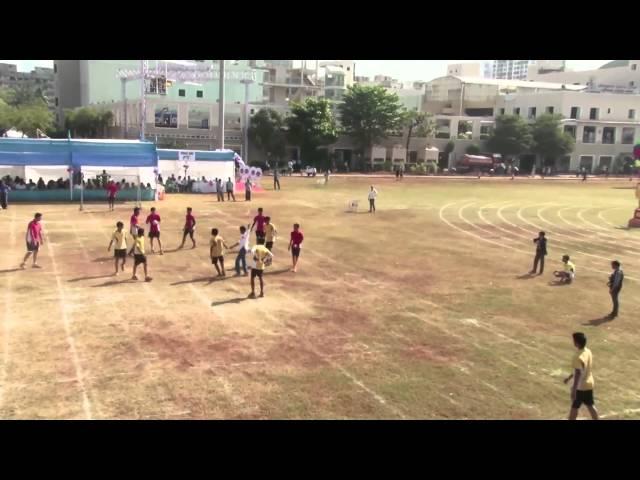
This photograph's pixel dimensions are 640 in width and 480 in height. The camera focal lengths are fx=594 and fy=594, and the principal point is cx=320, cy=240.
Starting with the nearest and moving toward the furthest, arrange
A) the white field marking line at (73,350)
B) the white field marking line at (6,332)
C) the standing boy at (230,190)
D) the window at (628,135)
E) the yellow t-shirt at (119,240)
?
the white field marking line at (73,350) → the white field marking line at (6,332) → the yellow t-shirt at (119,240) → the standing boy at (230,190) → the window at (628,135)

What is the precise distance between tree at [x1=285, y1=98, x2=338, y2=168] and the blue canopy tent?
1285 inches

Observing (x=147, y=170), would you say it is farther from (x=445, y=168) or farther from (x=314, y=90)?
(x=314, y=90)

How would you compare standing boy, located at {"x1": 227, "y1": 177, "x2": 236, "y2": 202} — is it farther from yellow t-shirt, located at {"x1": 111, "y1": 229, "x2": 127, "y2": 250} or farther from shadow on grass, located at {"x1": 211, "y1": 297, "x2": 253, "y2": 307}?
shadow on grass, located at {"x1": 211, "y1": 297, "x2": 253, "y2": 307}

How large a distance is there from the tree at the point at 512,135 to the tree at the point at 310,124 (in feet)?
77.3

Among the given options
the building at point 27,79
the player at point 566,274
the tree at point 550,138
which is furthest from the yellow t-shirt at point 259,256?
the building at point 27,79

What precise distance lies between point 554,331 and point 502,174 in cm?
6509

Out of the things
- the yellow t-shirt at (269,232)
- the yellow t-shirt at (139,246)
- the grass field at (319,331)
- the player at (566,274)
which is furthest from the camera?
the yellow t-shirt at (269,232)

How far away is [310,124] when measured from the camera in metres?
66.2

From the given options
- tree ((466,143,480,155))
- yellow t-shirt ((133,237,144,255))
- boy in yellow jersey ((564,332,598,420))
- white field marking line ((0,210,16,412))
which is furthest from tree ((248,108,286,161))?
boy in yellow jersey ((564,332,598,420))

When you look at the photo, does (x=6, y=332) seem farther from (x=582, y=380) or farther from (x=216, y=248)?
(x=582, y=380)

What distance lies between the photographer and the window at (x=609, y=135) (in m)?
81.2

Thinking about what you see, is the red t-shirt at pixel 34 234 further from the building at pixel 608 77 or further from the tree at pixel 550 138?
the building at pixel 608 77

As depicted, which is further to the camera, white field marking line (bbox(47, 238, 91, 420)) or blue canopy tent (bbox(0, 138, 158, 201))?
blue canopy tent (bbox(0, 138, 158, 201))

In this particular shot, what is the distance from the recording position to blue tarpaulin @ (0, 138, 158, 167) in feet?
108
